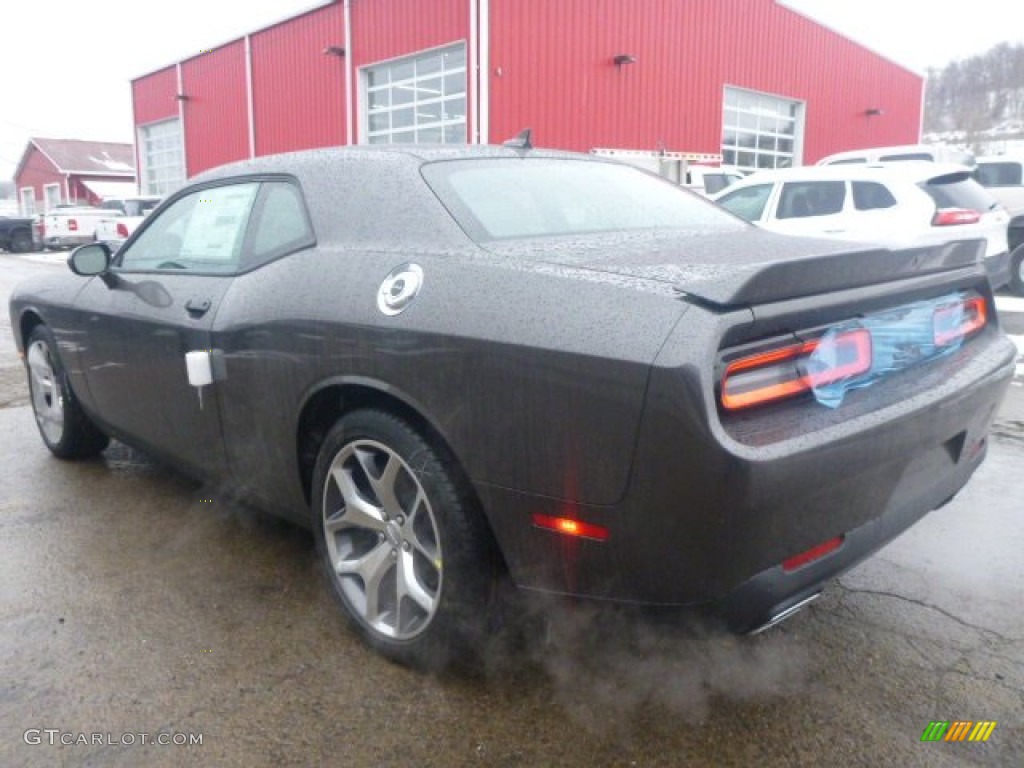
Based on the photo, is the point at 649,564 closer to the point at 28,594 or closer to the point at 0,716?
the point at 0,716

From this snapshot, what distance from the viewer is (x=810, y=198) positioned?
330 inches

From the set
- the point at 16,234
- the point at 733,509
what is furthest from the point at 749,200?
the point at 16,234

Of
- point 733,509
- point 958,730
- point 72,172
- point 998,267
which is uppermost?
point 72,172

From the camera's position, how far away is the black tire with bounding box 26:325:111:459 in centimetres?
420

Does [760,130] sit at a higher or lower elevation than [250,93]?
lower

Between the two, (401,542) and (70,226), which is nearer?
(401,542)

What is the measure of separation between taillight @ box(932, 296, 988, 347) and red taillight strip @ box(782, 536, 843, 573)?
0.76 m

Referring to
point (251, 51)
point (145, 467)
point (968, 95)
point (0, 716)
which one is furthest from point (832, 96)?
point (968, 95)

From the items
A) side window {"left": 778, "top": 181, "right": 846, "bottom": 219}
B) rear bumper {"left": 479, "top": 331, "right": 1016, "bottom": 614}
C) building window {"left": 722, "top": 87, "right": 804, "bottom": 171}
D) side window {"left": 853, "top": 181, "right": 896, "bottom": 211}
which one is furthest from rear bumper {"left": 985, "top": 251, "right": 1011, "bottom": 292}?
building window {"left": 722, "top": 87, "right": 804, "bottom": 171}

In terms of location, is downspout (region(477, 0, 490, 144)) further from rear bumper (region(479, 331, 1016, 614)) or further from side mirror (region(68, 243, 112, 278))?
rear bumper (region(479, 331, 1016, 614))

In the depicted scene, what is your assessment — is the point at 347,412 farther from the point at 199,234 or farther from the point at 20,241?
the point at 20,241

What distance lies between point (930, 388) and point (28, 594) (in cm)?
296

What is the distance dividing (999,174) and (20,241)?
26447 millimetres

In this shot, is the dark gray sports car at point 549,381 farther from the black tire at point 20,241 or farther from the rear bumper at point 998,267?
the black tire at point 20,241
